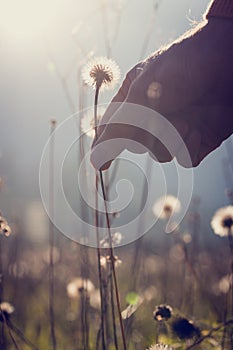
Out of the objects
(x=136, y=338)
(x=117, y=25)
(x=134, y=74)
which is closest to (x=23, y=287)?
(x=136, y=338)

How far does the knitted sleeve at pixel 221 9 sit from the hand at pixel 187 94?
2cm

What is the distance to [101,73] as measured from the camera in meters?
2.04

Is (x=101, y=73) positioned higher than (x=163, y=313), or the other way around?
(x=101, y=73)

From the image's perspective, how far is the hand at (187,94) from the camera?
1735 mm

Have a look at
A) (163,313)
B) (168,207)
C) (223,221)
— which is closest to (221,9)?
(163,313)

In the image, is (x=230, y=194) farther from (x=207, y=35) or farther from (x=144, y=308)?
(x=207, y=35)

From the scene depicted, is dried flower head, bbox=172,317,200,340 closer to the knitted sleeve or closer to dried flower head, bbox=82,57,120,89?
dried flower head, bbox=82,57,120,89

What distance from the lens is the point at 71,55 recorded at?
308 centimetres

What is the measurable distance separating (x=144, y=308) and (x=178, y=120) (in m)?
1.62

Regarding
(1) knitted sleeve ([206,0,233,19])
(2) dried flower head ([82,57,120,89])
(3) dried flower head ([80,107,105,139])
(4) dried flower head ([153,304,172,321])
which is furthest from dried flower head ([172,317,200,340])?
(1) knitted sleeve ([206,0,233,19])

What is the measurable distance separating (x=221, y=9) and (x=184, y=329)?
3.67ft

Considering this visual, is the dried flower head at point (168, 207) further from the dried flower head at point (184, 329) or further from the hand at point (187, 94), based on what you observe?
the hand at point (187, 94)

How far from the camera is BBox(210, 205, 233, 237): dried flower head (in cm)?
293

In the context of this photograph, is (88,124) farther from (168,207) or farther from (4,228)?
(168,207)
